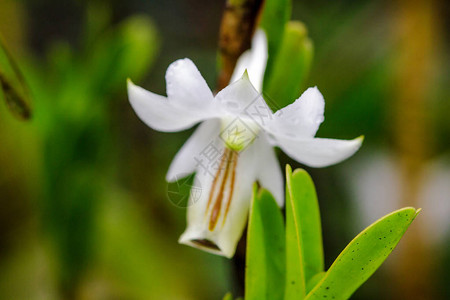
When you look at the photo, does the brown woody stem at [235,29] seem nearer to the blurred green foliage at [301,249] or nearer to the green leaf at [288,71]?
the green leaf at [288,71]

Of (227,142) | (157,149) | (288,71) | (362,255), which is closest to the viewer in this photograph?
(362,255)

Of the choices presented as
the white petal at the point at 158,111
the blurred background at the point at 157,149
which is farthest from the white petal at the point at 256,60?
the blurred background at the point at 157,149

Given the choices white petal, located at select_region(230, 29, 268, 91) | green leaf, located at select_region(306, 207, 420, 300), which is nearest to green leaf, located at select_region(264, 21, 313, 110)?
white petal, located at select_region(230, 29, 268, 91)

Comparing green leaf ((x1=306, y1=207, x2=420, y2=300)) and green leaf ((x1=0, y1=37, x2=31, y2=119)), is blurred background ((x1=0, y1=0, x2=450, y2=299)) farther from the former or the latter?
green leaf ((x1=306, y1=207, x2=420, y2=300))

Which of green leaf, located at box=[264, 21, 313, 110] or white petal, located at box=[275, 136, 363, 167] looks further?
green leaf, located at box=[264, 21, 313, 110]

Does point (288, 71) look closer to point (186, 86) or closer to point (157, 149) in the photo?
point (186, 86)

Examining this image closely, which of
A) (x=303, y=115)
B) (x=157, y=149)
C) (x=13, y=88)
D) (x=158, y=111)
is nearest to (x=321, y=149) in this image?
(x=303, y=115)

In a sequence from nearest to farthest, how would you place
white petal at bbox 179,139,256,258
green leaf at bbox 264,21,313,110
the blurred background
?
1. white petal at bbox 179,139,256,258
2. green leaf at bbox 264,21,313,110
3. the blurred background
